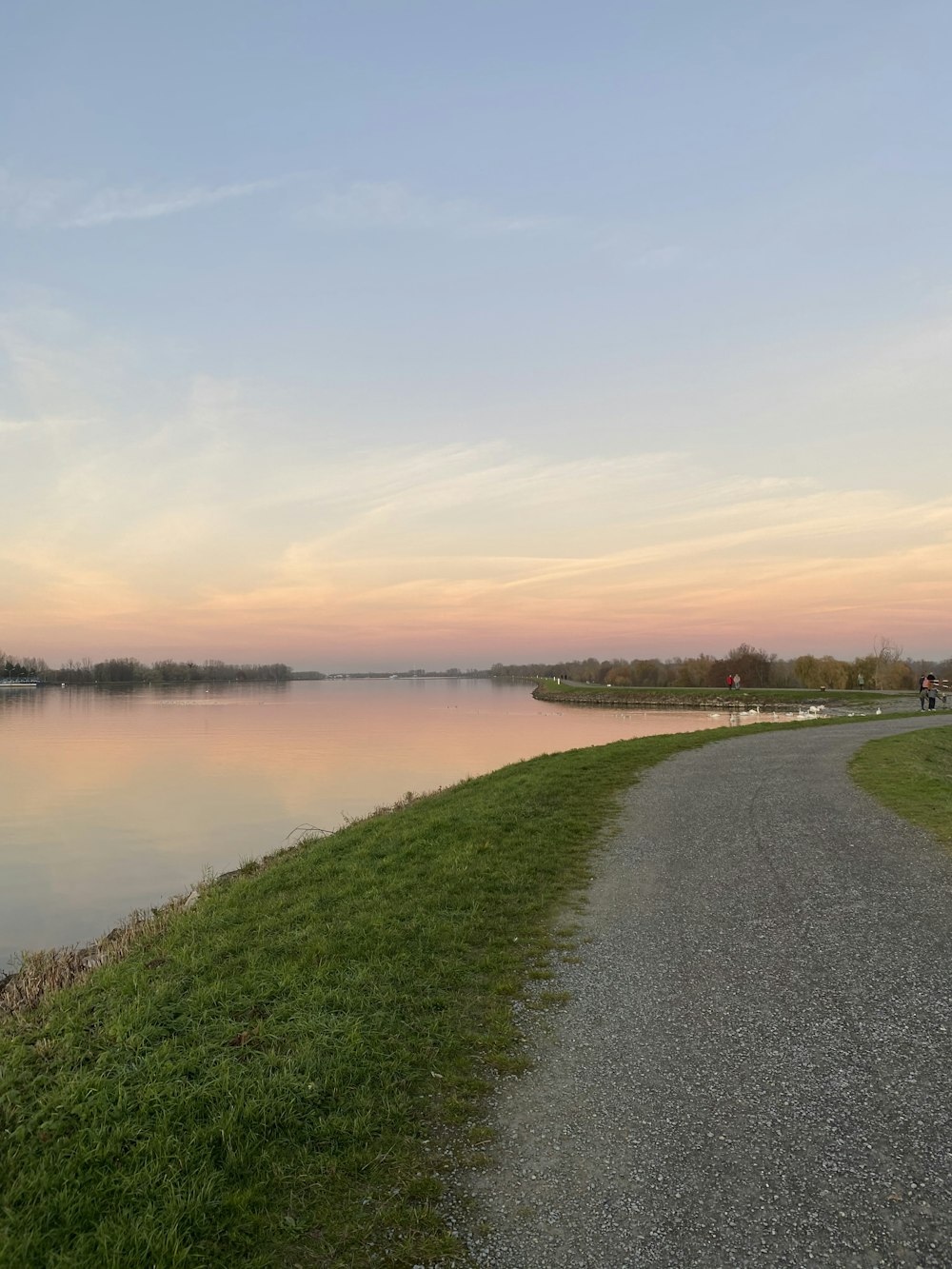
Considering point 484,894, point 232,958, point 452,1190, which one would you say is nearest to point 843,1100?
point 452,1190

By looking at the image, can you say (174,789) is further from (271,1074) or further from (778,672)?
(778,672)

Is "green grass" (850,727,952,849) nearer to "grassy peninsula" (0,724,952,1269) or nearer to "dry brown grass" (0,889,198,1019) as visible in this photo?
"grassy peninsula" (0,724,952,1269)

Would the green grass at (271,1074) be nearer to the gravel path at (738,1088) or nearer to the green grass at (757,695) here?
the gravel path at (738,1088)

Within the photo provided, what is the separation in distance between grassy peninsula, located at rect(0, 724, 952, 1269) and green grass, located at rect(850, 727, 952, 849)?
7550 millimetres

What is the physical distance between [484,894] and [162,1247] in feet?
19.3

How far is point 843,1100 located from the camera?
4.66 metres

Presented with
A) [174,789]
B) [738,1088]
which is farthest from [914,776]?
[174,789]

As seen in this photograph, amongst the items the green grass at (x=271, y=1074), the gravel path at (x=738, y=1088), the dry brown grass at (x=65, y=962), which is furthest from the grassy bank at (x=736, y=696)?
the dry brown grass at (x=65, y=962)

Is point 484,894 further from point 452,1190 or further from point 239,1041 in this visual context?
point 452,1190

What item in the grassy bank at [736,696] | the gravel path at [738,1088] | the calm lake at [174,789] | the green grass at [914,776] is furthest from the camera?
the grassy bank at [736,696]

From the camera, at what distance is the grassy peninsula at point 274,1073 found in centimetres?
368

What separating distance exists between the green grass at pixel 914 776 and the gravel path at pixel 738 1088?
368cm

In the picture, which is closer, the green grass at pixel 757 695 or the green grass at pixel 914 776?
the green grass at pixel 914 776

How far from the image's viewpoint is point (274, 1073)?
4.99 meters
